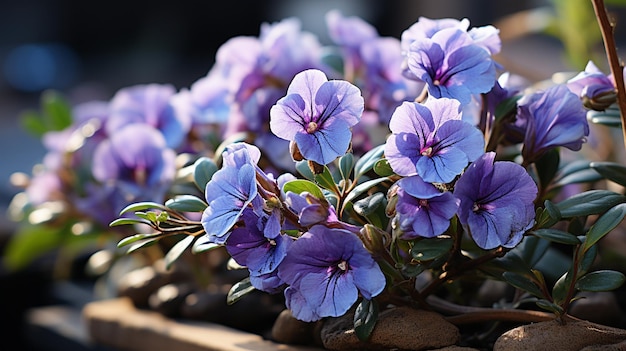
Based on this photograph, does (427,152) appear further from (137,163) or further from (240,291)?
(137,163)

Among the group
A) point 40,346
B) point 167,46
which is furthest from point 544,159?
point 167,46

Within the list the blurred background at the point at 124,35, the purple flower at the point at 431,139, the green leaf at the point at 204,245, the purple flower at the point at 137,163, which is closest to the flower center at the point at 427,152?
the purple flower at the point at 431,139

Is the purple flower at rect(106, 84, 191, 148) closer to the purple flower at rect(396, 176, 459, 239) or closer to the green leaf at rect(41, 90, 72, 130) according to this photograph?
the green leaf at rect(41, 90, 72, 130)

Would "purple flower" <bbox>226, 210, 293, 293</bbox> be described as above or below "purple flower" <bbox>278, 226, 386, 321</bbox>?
above

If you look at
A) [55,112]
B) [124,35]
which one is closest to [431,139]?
[55,112]

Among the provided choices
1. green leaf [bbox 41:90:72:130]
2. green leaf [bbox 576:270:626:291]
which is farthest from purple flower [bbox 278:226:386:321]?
green leaf [bbox 41:90:72:130]

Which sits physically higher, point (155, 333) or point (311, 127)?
point (311, 127)
